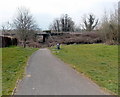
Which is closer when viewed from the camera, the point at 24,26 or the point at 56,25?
the point at 24,26

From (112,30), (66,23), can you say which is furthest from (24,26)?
(66,23)

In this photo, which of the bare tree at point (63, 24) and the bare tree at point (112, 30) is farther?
the bare tree at point (63, 24)

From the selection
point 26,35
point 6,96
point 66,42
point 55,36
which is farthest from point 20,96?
point 55,36

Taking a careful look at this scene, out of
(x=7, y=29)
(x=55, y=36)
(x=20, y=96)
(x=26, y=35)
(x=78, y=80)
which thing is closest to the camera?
(x=20, y=96)

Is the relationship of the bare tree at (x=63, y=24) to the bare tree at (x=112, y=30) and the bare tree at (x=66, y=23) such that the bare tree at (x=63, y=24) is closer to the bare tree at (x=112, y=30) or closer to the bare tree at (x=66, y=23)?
the bare tree at (x=66, y=23)

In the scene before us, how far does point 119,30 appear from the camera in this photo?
1930 inches

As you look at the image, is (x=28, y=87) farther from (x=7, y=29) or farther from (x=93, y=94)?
(x=7, y=29)

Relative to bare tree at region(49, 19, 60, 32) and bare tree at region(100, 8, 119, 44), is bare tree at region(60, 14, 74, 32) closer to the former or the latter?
bare tree at region(49, 19, 60, 32)

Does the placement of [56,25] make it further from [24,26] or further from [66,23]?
[24,26]

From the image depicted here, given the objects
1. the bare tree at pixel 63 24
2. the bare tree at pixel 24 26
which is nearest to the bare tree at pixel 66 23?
the bare tree at pixel 63 24

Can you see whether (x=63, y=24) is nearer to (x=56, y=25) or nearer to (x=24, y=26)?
(x=56, y=25)

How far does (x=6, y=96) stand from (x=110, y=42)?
144 ft

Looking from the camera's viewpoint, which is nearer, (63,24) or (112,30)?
(112,30)

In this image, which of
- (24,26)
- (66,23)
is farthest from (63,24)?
(24,26)
